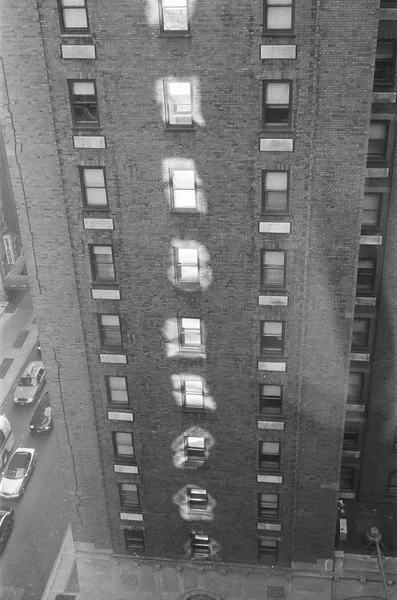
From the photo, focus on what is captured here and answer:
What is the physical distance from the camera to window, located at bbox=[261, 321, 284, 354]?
36000 millimetres

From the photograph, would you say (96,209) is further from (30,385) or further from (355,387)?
(30,385)

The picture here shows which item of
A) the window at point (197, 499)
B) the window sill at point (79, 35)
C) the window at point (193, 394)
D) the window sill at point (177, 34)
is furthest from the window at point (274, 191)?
the window at point (197, 499)

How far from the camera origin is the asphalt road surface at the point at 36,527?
53.5 metres

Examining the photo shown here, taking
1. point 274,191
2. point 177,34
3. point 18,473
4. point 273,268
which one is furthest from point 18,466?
point 177,34

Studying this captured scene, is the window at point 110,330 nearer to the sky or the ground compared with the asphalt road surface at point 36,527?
nearer to the sky

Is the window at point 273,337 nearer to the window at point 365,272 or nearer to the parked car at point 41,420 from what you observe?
the window at point 365,272

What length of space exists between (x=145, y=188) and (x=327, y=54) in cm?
946

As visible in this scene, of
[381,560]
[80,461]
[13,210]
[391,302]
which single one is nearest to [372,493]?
[381,560]

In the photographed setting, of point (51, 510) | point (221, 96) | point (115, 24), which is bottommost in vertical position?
point (51, 510)

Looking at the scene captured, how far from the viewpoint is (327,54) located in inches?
1143

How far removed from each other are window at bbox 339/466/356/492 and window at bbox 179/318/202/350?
16338 mm

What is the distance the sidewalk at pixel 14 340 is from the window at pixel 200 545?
3207 centimetres

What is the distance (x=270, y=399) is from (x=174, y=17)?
19212 mm

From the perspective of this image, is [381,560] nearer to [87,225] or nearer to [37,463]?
[87,225]
